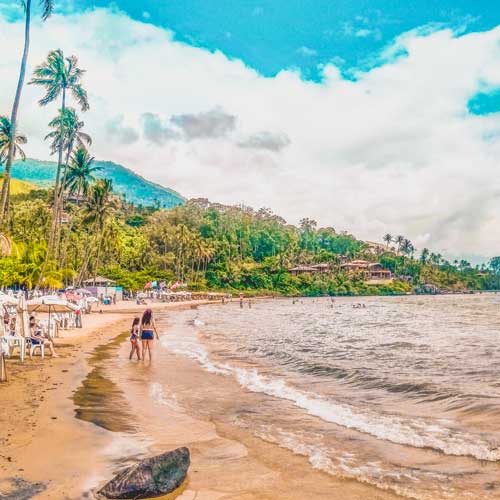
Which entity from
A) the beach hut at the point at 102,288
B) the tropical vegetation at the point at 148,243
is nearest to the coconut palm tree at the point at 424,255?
the tropical vegetation at the point at 148,243

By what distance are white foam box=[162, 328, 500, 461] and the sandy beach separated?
1646 millimetres

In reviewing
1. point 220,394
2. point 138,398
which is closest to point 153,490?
point 138,398

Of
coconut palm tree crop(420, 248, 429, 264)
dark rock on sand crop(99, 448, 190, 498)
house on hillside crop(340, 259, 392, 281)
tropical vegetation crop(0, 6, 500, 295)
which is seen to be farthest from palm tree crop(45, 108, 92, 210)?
coconut palm tree crop(420, 248, 429, 264)

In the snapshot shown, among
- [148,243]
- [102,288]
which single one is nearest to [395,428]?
[102,288]

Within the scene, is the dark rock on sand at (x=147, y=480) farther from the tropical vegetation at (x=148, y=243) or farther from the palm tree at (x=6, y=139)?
the palm tree at (x=6, y=139)

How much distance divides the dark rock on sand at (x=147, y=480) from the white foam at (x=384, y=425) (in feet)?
11.6

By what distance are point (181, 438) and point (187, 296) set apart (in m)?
75.2

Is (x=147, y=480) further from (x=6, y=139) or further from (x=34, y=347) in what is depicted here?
(x=6, y=139)

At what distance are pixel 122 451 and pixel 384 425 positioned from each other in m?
4.20

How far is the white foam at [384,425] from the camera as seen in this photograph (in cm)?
666

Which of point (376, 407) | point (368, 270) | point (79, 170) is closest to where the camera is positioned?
point (376, 407)

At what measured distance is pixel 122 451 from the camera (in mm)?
6082

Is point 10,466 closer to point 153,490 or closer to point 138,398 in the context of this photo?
point 153,490

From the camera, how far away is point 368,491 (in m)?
5.07
